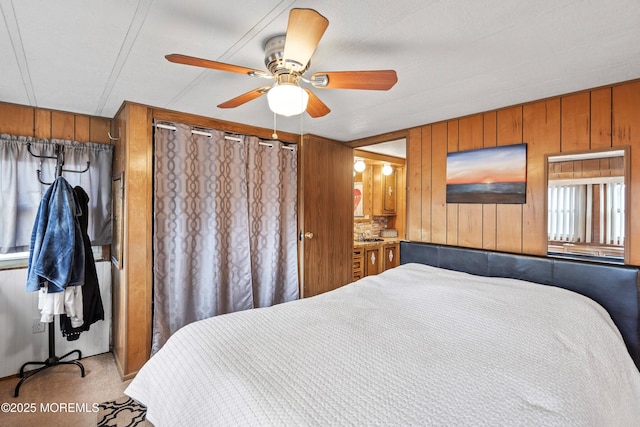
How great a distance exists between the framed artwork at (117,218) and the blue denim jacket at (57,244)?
27 cm

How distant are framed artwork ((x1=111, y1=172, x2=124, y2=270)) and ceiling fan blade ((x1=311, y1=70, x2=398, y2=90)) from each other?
2.03 meters

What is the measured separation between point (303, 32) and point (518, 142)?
2.12 meters

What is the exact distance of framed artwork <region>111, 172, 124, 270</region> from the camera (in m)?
2.57

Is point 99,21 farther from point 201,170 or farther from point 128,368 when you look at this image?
point 128,368

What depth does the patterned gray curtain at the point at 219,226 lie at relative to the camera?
265cm

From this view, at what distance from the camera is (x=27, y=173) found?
8.29 ft

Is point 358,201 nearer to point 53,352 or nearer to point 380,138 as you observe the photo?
point 380,138

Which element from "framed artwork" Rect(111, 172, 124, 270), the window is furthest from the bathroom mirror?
"framed artwork" Rect(111, 172, 124, 270)

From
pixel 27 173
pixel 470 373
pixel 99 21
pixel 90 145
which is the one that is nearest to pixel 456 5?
pixel 470 373

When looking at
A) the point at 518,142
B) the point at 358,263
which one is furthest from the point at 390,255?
the point at 518,142

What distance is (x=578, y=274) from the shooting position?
82.3 inches

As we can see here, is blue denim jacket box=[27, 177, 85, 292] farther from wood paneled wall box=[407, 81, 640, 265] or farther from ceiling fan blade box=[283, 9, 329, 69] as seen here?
wood paneled wall box=[407, 81, 640, 265]

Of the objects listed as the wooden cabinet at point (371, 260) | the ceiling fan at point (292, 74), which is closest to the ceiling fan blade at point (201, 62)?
the ceiling fan at point (292, 74)

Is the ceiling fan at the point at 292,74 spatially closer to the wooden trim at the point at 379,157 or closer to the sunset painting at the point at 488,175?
the sunset painting at the point at 488,175
